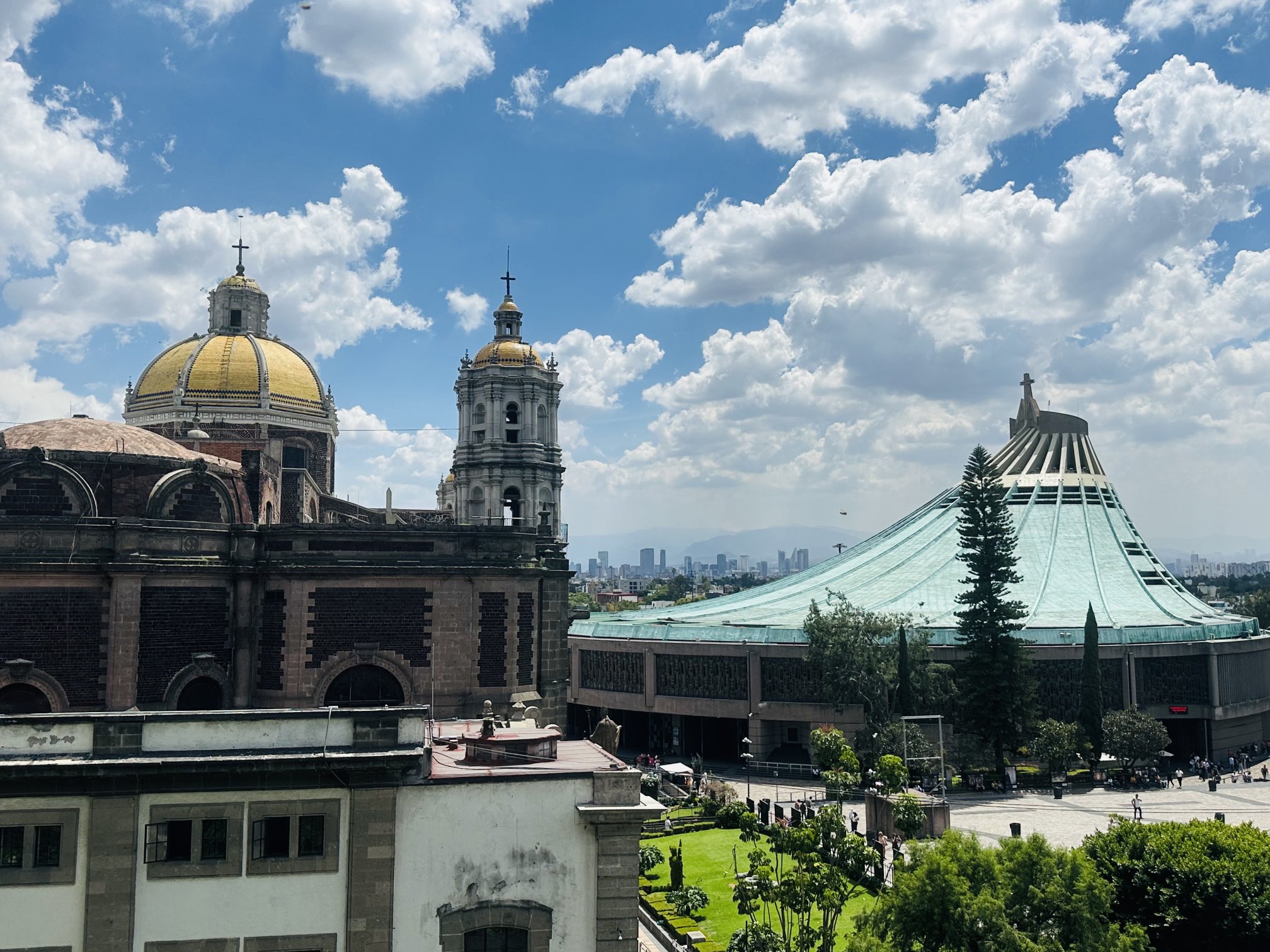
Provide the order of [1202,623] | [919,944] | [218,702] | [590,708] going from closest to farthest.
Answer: [919,944] → [218,702] → [1202,623] → [590,708]

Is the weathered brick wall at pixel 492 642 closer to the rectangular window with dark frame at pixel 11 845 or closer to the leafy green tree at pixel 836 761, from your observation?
the leafy green tree at pixel 836 761

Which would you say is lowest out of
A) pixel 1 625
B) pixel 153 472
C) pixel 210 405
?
pixel 1 625

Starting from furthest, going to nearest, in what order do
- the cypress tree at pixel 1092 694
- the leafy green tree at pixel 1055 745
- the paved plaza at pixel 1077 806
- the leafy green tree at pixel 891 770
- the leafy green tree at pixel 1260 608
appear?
the leafy green tree at pixel 1260 608 < the cypress tree at pixel 1092 694 < the leafy green tree at pixel 1055 745 < the paved plaza at pixel 1077 806 < the leafy green tree at pixel 891 770

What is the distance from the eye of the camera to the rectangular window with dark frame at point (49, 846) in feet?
56.9

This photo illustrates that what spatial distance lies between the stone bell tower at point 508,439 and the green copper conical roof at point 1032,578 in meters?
12.6

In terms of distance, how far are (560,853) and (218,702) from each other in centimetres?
1711

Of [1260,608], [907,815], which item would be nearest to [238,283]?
[907,815]

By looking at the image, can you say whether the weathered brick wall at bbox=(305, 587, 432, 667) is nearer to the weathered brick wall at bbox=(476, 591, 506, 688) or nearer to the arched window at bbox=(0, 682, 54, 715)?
the weathered brick wall at bbox=(476, 591, 506, 688)

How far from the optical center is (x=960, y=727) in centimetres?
5266

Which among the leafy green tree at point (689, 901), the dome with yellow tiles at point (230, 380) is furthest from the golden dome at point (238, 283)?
the leafy green tree at point (689, 901)

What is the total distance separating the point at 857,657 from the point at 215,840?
38.4m

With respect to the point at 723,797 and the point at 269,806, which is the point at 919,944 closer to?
the point at 269,806

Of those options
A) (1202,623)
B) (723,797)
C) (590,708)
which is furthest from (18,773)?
(1202,623)

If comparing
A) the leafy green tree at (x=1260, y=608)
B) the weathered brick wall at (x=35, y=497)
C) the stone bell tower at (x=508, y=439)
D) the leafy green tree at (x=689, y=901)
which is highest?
the stone bell tower at (x=508, y=439)
